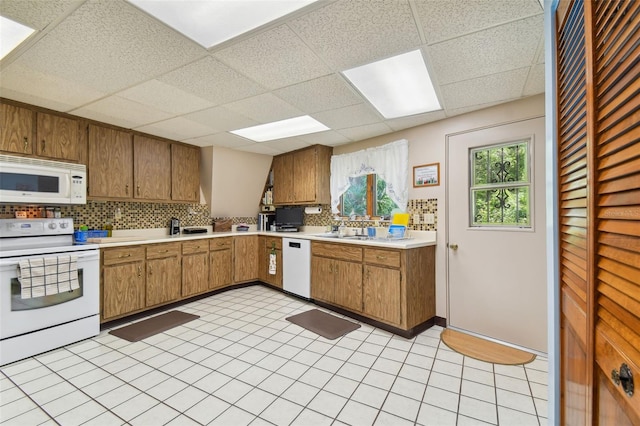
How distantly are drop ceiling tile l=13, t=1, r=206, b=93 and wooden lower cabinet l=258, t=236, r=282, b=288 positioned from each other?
294 centimetres

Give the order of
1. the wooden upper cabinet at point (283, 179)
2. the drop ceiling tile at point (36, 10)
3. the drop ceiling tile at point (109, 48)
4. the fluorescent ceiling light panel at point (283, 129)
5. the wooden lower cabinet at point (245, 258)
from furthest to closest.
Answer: the wooden upper cabinet at point (283, 179), the wooden lower cabinet at point (245, 258), the fluorescent ceiling light panel at point (283, 129), the drop ceiling tile at point (109, 48), the drop ceiling tile at point (36, 10)

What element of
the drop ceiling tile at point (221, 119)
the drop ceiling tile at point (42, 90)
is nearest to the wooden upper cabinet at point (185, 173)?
the drop ceiling tile at point (221, 119)

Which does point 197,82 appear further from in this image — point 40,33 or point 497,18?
point 497,18

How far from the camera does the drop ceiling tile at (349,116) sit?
294cm

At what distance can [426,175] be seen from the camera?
337cm

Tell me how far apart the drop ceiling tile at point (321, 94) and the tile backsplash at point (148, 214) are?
5.10ft

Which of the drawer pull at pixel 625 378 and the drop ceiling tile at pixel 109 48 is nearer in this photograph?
the drawer pull at pixel 625 378

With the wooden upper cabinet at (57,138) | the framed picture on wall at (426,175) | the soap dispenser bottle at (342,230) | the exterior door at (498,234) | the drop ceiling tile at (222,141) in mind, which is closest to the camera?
the exterior door at (498,234)

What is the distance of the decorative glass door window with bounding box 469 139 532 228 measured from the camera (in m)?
2.74

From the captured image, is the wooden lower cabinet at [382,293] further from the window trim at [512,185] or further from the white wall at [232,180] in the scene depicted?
the white wall at [232,180]

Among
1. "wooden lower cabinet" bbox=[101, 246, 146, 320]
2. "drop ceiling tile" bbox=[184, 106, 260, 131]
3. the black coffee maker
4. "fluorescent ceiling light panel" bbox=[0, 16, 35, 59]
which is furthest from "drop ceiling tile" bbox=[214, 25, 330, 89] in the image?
the black coffee maker

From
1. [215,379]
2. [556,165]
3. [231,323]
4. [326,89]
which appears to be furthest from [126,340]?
[556,165]

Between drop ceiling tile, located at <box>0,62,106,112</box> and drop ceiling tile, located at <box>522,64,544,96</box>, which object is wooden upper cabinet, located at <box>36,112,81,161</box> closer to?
drop ceiling tile, located at <box>0,62,106,112</box>

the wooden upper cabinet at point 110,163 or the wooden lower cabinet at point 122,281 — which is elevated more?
the wooden upper cabinet at point 110,163
